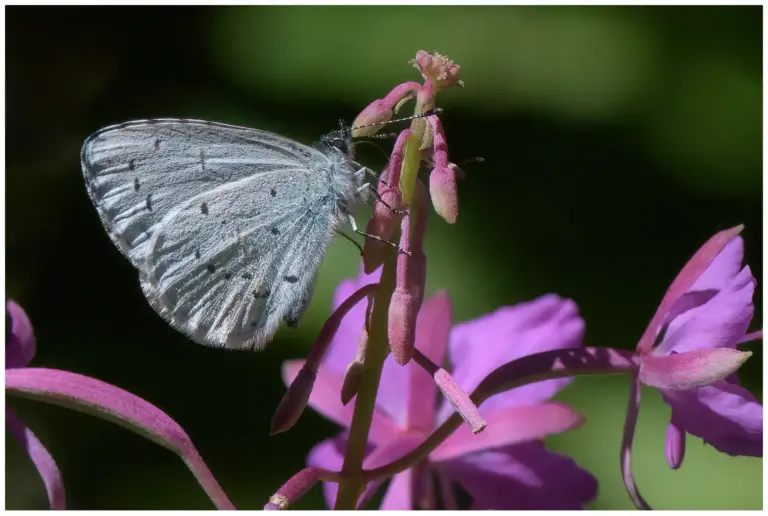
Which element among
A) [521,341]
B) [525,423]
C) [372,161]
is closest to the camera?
[525,423]

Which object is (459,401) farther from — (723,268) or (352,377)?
(723,268)

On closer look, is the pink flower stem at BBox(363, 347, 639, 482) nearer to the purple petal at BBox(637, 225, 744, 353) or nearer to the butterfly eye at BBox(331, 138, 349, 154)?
the purple petal at BBox(637, 225, 744, 353)

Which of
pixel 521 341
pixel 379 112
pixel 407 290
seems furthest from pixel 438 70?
pixel 521 341

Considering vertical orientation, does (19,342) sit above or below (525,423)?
above

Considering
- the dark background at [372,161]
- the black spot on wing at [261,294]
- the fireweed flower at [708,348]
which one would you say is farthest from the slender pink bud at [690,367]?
the dark background at [372,161]

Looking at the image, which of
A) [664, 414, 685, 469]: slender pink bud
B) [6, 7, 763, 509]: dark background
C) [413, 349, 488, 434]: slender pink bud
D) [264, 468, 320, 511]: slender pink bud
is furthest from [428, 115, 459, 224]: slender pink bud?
[6, 7, 763, 509]: dark background

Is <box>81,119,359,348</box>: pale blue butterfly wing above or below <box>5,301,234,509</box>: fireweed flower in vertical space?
above

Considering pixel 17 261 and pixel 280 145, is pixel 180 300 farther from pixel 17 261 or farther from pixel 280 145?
pixel 17 261
